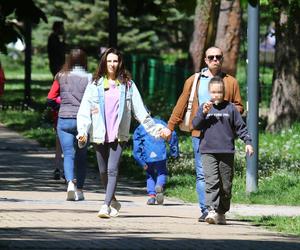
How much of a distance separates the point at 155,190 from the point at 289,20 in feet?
33.1

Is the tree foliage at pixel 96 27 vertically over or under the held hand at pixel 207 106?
over

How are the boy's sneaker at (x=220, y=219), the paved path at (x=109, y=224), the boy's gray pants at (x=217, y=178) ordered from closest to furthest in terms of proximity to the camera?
the paved path at (x=109, y=224)
the boy's gray pants at (x=217, y=178)
the boy's sneaker at (x=220, y=219)

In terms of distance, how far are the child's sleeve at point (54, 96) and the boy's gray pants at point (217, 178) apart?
359 centimetres

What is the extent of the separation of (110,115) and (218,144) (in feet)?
3.93

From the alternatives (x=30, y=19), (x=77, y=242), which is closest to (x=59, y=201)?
(x=77, y=242)

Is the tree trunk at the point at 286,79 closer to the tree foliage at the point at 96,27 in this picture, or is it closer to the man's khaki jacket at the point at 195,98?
the man's khaki jacket at the point at 195,98

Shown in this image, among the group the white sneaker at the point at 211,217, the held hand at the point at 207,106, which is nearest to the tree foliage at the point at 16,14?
the held hand at the point at 207,106

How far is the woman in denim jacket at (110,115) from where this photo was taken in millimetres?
12492

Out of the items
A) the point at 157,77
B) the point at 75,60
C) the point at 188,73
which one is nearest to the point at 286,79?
the point at 188,73

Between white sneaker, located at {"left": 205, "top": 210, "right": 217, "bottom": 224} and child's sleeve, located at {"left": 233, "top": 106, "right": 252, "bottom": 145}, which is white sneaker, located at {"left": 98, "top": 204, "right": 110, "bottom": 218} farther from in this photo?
child's sleeve, located at {"left": 233, "top": 106, "right": 252, "bottom": 145}

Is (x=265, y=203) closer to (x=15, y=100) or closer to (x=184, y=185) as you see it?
(x=184, y=185)

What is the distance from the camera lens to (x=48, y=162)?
19578 mm

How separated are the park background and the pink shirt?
839 mm

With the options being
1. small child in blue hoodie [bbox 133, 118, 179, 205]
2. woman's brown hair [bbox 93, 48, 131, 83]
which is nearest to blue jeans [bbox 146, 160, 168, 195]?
small child in blue hoodie [bbox 133, 118, 179, 205]
